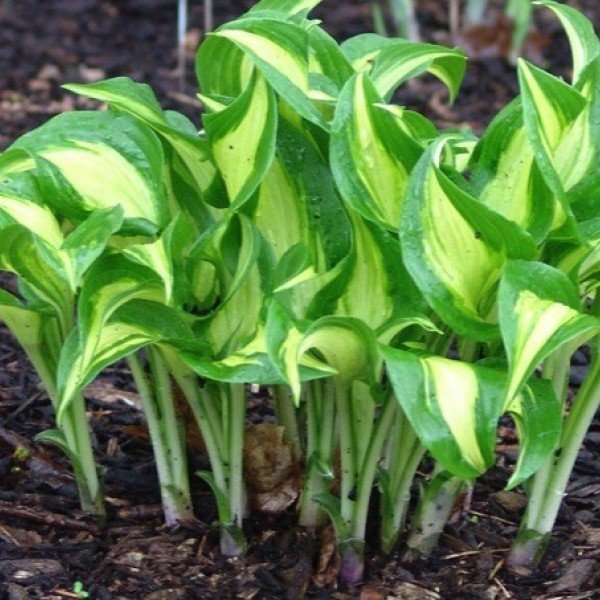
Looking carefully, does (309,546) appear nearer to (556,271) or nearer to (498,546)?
(498,546)

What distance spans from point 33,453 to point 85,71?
7.05ft

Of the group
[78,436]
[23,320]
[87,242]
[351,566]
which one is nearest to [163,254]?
[87,242]

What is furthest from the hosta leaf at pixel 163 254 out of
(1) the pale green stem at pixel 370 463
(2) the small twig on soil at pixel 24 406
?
(2) the small twig on soil at pixel 24 406

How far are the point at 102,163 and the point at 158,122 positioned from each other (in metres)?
0.09

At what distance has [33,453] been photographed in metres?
1.79

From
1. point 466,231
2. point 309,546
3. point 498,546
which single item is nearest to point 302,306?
point 466,231

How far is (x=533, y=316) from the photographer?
3.87ft

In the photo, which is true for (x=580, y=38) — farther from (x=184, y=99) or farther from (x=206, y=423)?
(x=184, y=99)

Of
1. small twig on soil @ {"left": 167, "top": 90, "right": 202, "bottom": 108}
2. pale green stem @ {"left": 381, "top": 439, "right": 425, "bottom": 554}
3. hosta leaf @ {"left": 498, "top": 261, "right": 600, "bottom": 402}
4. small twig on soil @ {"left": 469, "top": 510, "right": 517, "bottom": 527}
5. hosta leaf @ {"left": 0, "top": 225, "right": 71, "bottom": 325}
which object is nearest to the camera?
hosta leaf @ {"left": 498, "top": 261, "right": 600, "bottom": 402}

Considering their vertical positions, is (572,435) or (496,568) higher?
(572,435)

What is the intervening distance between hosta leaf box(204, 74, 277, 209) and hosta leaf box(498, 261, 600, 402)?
0.29 metres

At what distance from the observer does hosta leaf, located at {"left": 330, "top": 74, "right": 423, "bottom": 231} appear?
4.18 ft

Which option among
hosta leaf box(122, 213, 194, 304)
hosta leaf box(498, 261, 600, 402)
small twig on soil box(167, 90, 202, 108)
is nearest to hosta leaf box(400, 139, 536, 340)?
hosta leaf box(498, 261, 600, 402)

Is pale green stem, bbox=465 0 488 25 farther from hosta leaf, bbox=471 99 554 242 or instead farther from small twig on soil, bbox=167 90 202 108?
hosta leaf, bbox=471 99 554 242
